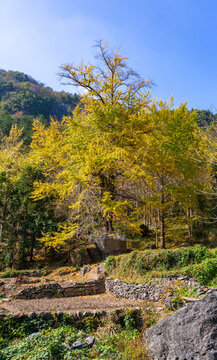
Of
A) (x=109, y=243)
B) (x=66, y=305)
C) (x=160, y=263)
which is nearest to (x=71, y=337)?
(x=66, y=305)

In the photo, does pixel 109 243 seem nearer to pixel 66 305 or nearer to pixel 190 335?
pixel 66 305

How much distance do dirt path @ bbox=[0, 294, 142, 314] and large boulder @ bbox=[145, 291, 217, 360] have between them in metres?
3.05

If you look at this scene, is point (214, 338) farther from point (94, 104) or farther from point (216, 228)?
point (216, 228)

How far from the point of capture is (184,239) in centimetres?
1673

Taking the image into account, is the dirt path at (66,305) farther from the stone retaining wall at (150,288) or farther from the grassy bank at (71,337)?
the grassy bank at (71,337)

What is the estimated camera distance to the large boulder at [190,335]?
3695mm

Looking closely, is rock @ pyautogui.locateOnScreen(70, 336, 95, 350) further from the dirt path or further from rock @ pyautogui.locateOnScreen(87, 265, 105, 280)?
rock @ pyautogui.locateOnScreen(87, 265, 105, 280)

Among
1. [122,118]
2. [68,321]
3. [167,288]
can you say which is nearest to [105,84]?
[122,118]

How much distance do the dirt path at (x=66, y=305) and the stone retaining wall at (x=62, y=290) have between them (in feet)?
1.44

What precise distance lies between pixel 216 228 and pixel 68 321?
13871 mm

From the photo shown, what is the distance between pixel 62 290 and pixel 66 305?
1795mm

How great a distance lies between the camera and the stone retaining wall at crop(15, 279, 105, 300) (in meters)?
9.12

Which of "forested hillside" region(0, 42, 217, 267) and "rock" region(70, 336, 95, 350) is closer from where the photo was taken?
"rock" region(70, 336, 95, 350)

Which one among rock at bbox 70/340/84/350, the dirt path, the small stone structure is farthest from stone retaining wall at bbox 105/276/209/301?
the small stone structure
